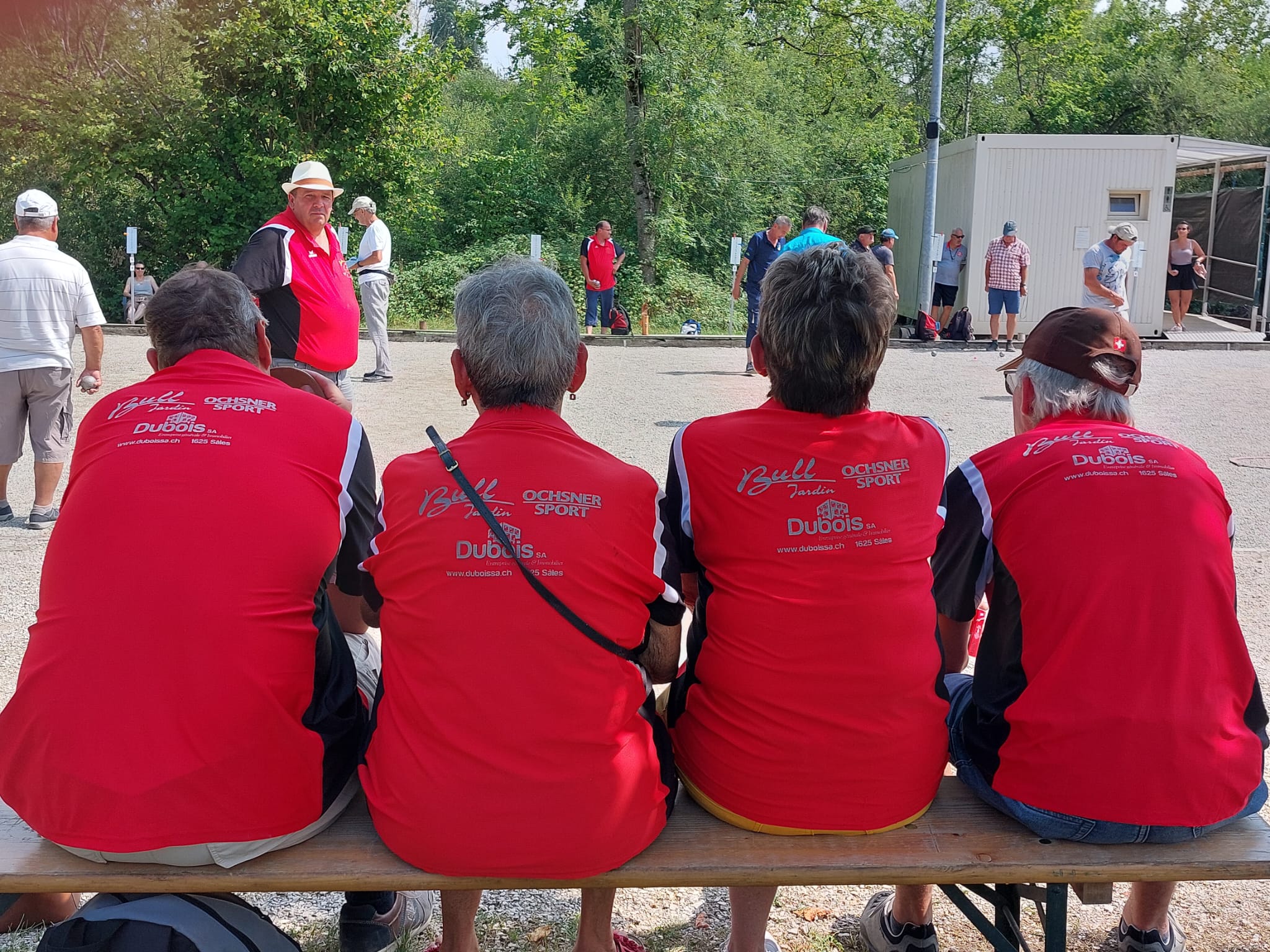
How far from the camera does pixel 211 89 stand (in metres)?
25.9

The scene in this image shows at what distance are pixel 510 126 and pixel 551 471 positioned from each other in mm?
29196

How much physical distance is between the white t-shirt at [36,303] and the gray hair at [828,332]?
208 inches

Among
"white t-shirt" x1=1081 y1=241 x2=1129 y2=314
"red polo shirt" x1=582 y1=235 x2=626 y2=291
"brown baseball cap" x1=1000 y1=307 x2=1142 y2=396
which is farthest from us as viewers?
"red polo shirt" x1=582 y1=235 x2=626 y2=291

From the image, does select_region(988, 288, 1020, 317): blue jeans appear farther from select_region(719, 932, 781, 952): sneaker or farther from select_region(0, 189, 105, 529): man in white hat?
select_region(719, 932, 781, 952): sneaker

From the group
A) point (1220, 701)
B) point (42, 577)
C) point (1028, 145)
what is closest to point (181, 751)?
point (42, 577)

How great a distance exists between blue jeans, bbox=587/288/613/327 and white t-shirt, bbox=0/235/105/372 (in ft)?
38.5

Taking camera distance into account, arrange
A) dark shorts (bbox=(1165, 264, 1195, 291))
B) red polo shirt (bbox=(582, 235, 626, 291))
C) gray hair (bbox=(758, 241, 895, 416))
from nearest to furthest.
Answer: gray hair (bbox=(758, 241, 895, 416)) < red polo shirt (bbox=(582, 235, 626, 291)) < dark shorts (bbox=(1165, 264, 1195, 291))

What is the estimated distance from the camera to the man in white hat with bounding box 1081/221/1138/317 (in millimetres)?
12008

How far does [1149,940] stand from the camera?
2842 mm

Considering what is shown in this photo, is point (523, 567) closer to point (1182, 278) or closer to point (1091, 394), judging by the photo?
point (1091, 394)

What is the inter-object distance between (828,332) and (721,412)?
890cm

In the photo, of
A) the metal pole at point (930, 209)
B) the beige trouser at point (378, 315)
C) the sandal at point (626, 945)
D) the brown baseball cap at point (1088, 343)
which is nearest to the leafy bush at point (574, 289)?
the metal pole at point (930, 209)

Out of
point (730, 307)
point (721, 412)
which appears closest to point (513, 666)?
point (721, 412)

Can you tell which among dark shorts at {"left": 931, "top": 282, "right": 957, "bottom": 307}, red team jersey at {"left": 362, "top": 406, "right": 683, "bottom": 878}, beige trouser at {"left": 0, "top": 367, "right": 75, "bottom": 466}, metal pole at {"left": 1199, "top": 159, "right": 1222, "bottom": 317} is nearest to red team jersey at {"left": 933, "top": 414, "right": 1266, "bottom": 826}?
red team jersey at {"left": 362, "top": 406, "right": 683, "bottom": 878}
